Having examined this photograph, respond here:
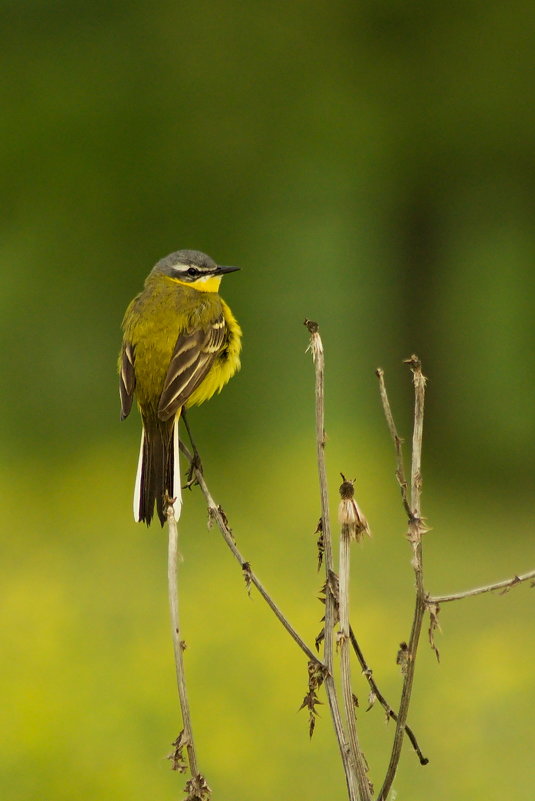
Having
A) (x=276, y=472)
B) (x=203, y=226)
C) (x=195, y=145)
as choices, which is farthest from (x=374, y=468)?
(x=195, y=145)

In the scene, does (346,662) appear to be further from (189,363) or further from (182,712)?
(189,363)

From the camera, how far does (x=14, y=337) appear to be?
6688 millimetres

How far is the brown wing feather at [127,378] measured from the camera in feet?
7.22

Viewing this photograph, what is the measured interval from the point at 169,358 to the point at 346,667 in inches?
45.7

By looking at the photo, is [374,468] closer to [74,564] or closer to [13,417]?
[74,564]

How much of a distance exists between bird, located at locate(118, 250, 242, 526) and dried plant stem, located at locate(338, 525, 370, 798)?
0.71m

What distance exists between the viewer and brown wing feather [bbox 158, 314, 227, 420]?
2.11 metres

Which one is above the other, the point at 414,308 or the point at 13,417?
the point at 414,308

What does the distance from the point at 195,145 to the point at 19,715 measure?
368 cm

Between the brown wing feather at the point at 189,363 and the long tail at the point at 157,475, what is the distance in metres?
0.08

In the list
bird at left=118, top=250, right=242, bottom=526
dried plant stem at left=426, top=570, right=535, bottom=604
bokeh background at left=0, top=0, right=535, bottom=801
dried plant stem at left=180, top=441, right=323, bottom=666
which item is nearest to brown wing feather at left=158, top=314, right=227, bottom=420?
bird at left=118, top=250, right=242, bottom=526

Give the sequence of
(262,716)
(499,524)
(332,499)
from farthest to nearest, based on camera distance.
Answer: (499,524) → (332,499) → (262,716)

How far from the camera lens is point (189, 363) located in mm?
2223

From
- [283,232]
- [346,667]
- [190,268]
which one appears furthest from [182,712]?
[283,232]
